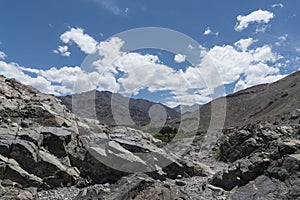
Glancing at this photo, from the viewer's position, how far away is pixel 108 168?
19266mm

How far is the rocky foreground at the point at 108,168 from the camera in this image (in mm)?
12336

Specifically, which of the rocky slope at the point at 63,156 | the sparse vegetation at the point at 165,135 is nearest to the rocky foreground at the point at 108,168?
the rocky slope at the point at 63,156

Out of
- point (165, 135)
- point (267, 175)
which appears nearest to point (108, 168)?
point (267, 175)

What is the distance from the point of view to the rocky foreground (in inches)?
486

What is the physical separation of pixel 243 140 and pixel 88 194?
21309mm

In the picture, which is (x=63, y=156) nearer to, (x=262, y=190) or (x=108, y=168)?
(x=108, y=168)

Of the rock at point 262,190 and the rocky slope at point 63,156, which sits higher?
the rocky slope at point 63,156

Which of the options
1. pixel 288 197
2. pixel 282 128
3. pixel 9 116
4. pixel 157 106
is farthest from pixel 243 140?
pixel 157 106

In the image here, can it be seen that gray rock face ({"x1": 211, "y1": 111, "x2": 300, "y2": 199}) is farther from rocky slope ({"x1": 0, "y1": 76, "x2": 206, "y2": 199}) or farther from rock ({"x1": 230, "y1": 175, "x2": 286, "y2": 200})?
rocky slope ({"x1": 0, "y1": 76, "x2": 206, "y2": 199})

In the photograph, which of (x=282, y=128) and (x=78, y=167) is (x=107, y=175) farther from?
(x=282, y=128)

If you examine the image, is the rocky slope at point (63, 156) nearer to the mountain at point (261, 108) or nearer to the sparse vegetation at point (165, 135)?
the sparse vegetation at point (165, 135)

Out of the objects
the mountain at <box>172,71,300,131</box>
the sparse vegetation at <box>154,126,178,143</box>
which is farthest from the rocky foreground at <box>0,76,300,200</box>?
the mountain at <box>172,71,300,131</box>

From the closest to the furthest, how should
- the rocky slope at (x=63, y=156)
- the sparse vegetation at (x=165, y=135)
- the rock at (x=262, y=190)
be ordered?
the rock at (x=262, y=190), the rocky slope at (x=63, y=156), the sparse vegetation at (x=165, y=135)

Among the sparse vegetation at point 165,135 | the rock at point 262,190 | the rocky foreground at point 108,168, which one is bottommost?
the rock at point 262,190
